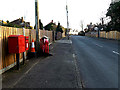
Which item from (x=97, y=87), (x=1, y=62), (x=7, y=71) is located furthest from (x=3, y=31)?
(x=97, y=87)

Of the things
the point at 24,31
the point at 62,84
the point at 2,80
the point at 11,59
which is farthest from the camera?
the point at 24,31

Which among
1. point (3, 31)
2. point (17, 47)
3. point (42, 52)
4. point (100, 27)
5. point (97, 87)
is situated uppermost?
point (100, 27)

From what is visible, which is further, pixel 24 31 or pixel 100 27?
pixel 100 27

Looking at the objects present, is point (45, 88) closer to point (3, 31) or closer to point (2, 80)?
point (2, 80)

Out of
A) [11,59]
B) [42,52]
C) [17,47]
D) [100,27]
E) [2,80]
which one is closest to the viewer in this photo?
[2,80]

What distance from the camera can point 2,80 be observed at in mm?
4594

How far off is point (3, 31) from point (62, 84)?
10.6 feet

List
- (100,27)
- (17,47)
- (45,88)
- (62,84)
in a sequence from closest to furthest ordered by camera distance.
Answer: (45,88) < (62,84) < (17,47) < (100,27)

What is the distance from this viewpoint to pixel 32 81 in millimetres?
4504

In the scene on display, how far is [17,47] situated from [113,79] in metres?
4.05

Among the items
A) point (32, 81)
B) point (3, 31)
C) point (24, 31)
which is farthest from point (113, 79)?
point (24, 31)

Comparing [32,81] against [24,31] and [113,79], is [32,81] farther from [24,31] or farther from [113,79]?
[24,31]

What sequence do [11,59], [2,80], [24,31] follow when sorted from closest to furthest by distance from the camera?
[2,80] → [11,59] → [24,31]

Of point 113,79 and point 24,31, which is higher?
point 24,31
